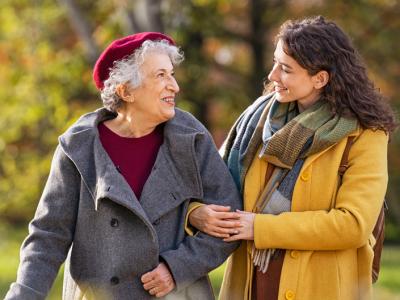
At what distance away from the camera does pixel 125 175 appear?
3.96 meters

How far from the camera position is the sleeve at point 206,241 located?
3861mm

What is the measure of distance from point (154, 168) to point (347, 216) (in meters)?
0.83

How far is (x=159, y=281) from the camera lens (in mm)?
3850

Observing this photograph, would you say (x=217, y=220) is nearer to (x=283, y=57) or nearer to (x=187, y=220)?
(x=187, y=220)

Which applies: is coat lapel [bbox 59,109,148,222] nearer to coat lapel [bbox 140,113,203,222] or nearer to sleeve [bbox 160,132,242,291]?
coat lapel [bbox 140,113,203,222]

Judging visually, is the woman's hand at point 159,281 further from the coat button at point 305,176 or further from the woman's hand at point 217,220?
the coat button at point 305,176

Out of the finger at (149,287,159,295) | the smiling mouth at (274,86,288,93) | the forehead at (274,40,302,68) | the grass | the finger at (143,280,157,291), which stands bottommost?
the grass

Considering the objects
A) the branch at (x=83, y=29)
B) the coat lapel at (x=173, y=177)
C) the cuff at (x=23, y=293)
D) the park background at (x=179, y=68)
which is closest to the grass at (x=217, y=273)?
the park background at (x=179, y=68)

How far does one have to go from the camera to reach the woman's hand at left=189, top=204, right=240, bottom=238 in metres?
3.87

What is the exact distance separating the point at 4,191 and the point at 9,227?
7.28 meters

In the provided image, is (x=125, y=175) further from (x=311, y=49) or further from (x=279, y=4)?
(x=279, y=4)

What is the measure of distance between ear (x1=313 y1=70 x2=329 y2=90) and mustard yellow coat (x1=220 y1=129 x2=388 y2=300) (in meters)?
0.26

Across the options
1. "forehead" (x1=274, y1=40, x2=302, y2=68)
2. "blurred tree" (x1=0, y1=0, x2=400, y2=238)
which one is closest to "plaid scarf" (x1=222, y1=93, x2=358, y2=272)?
"forehead" (x1=274, y1=40, x2=302, y2=68)

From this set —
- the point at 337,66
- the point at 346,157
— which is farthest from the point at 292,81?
the point at 346,157
